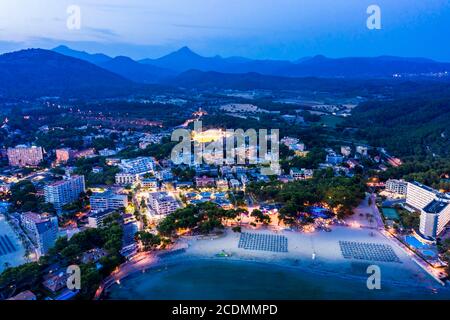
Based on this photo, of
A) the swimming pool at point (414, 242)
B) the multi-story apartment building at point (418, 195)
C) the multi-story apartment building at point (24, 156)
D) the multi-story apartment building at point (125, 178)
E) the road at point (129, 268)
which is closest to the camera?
the road at point (129, 268)

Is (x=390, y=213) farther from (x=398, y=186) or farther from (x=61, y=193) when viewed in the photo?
(x=61, y=193)

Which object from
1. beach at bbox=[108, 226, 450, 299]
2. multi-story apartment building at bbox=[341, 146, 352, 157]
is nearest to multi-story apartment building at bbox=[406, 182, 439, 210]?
beach at bbox=[108, 226, 450, 299]

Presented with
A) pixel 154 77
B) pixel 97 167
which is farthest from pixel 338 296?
pixel 154 77

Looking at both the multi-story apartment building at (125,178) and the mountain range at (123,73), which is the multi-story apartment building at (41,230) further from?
the mountain range at (123,73)

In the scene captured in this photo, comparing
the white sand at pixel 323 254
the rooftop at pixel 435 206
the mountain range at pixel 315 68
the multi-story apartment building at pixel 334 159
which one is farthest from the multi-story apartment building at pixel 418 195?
the mountain range at pixel 315 68

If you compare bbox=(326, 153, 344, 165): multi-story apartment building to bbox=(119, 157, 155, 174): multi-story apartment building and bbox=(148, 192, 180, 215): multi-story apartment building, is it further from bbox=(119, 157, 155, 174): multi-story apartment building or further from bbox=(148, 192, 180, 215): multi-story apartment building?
bbox=(148, 192, 180, 215): multi-story apartment building

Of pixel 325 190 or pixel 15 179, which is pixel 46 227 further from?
pixel 325 190

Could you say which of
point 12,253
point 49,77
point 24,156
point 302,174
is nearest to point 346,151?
point 302,174
